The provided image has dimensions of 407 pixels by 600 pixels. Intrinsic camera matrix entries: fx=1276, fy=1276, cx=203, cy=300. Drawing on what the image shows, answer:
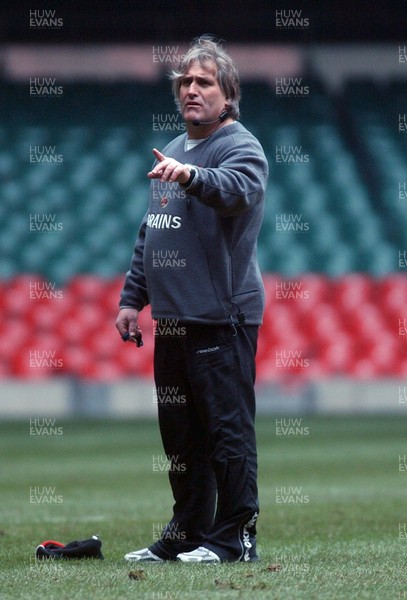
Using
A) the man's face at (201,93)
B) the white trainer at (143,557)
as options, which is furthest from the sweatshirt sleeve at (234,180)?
the white trainer at (143,557)

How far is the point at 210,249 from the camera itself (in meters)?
4.59

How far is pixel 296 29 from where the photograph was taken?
1786 centimetres

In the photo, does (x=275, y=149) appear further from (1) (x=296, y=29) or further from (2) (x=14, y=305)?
(2) (x=14, y=305)

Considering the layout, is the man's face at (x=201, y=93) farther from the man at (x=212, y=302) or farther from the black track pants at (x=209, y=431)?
the black track pants at (x=209, y=431)

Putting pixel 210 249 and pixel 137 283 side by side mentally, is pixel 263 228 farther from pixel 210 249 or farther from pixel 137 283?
pixel 210 249

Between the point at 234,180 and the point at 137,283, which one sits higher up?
the point at 234,180

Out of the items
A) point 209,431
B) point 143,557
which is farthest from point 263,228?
point 209,431

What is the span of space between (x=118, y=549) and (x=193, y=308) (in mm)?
1246

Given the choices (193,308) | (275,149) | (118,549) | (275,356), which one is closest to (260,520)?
(118,549)

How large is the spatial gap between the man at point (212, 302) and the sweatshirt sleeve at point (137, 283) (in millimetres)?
232

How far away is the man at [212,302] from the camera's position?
15.0 ft

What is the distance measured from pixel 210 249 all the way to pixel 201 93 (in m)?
0.56

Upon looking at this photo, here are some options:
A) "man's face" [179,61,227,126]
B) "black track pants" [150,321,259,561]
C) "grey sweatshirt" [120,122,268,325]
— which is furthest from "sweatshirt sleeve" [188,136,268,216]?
"black track pants" [150,321,259,561]

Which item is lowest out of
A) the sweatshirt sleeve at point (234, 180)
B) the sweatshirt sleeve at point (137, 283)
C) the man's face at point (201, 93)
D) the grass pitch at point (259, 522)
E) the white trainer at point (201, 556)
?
the grass pitch at point (259, 522)
